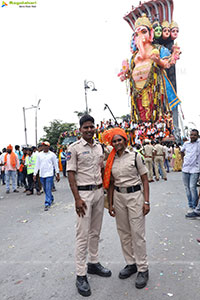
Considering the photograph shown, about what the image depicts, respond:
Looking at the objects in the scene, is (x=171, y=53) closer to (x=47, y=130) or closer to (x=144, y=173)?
(x=47, y=130)

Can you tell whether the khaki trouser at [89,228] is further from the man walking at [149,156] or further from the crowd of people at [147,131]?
the crowd of people at [147,131]

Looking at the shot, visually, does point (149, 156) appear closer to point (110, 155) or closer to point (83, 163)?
point (110, 155)

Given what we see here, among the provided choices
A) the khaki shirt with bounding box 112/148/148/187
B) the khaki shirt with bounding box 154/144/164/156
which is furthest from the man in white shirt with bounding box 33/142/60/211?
the khaki shirt with bounding box 154/144/164/156

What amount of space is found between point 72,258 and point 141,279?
3.79 feet

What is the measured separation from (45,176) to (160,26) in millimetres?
29008

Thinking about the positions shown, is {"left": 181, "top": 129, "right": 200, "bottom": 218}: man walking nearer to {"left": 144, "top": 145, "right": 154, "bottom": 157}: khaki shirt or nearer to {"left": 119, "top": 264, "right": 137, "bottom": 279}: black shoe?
{"left": 119, "top": 264, "right": 137, "bottom": 279}: black shoe

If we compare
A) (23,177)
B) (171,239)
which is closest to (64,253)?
(171,239)

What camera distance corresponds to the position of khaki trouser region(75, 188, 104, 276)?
2.79 metres

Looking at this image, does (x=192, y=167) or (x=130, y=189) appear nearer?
(x=130, y=189)

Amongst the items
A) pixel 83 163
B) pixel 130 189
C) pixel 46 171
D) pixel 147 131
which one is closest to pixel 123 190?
pixel 130 189

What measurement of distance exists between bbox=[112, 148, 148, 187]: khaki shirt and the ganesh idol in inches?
1014

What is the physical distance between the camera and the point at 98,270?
300 cm

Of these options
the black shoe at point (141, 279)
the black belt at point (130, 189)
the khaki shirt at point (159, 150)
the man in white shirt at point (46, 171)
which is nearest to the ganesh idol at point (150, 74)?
the khaki shirt at point (159, 150)

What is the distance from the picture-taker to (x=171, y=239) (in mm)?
Result: 4023
